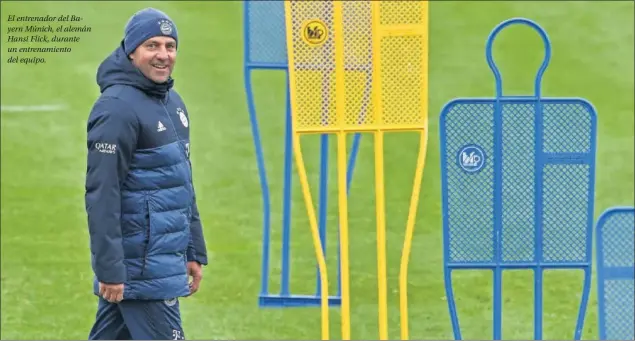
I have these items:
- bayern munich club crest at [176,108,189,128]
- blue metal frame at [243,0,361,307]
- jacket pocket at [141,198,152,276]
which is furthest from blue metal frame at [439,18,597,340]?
blue metal frame at [243,0,361,307]

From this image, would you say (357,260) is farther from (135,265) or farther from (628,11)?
(628,11)

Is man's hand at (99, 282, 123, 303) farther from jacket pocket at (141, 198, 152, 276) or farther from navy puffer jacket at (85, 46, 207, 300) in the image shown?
jacket pocket at (141, 198, 152, 276)

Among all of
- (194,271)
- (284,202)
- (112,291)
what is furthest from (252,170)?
(112,291)

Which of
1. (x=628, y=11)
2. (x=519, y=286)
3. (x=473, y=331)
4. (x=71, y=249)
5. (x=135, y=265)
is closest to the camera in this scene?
(x=135, y=265)

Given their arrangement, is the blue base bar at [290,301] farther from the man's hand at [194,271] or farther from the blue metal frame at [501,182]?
the man's hand at [194,271]

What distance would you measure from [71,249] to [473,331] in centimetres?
364

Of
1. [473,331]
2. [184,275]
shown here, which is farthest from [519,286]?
[184,275]

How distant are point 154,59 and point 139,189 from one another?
2.07ft

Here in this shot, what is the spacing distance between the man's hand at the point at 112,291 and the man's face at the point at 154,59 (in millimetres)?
982

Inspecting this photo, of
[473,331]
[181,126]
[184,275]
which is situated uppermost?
[181,126]

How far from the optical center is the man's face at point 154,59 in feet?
23.6

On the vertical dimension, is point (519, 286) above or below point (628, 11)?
below

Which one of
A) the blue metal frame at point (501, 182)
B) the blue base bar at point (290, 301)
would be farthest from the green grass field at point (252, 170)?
the blue metal frame at point (501, 182)

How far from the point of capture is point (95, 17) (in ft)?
60.3
